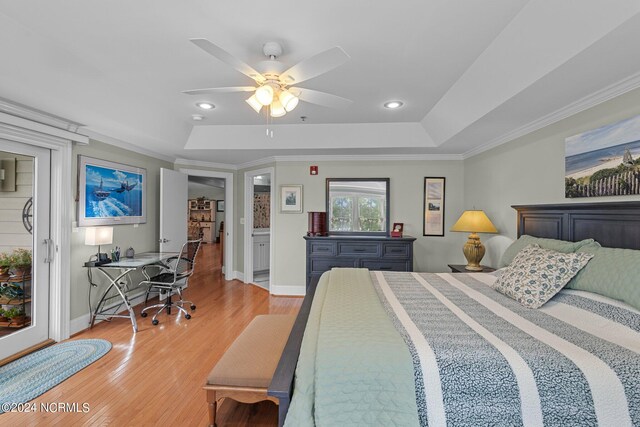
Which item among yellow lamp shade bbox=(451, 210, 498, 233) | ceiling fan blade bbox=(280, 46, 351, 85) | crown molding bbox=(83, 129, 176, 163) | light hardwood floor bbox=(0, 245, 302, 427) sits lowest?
light hardwood floor bbox=(0, 245, 302, 427)

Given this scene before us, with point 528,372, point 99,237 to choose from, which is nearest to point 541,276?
point 528,372

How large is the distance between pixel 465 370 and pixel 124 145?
14.1 feet

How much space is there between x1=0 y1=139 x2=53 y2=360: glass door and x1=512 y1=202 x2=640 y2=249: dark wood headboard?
15.3ft

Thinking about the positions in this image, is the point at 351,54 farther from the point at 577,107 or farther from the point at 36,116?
the point at 36,116

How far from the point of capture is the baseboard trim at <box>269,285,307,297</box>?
4469 mm

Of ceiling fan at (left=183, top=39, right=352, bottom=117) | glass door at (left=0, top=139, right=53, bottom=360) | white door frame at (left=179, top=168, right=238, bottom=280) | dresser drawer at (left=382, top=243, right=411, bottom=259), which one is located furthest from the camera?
white door frame at (left=179, top=168, right=238, bottom=280)

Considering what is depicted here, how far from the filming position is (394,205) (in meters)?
4.32

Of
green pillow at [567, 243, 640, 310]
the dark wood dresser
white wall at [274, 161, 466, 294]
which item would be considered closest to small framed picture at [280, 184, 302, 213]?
white wall at [274, 161, 466, 294]

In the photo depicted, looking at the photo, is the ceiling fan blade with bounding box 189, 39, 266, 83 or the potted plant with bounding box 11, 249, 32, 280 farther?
the potted plant with bounding box 11, 249, 32, 280

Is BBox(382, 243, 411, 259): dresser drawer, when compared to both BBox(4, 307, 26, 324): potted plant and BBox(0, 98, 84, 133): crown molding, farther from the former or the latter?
BBox(4, 307, 26, 324): potted plant

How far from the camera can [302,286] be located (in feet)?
14.7

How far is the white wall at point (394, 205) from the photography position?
168 inches

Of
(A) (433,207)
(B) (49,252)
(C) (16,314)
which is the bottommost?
(C) (16,314)

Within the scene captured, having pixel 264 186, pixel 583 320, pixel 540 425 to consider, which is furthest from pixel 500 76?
pixel 264 186
